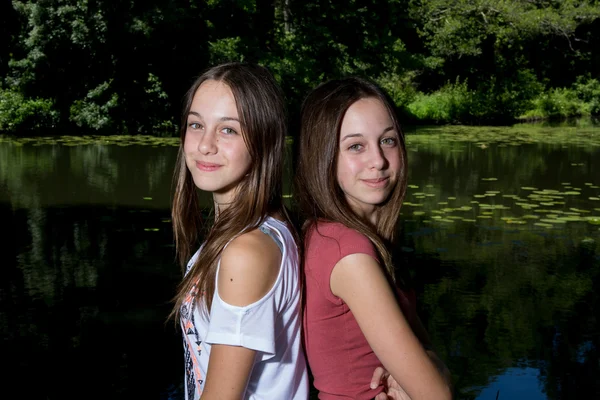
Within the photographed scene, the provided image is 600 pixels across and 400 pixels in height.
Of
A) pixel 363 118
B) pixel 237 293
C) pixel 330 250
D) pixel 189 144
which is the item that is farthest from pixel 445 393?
pixel 189 144

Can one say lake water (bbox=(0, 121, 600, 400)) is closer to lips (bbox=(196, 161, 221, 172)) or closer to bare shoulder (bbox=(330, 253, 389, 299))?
bare shoulder (bbox=(330, 253, 389, 299))

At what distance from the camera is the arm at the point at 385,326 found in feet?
4.58

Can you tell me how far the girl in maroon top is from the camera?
141 cm

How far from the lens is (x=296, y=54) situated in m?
19.7

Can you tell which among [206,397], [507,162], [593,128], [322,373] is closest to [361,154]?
[322,373]

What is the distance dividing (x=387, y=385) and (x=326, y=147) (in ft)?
1.66

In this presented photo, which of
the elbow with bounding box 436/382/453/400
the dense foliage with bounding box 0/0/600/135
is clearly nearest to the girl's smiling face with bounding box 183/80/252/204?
the elbow with bounding box 436/382/453/400

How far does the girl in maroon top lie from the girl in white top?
0.06 meters

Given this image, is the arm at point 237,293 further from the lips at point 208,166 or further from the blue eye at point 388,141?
the blue eye at point 388,141

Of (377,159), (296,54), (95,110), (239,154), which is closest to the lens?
(239,154)

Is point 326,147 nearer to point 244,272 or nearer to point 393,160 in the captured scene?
point 393,160

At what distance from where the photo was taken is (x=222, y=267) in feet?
4.30

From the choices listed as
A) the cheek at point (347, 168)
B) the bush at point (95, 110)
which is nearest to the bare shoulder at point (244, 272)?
the cheek at point (347, 168)

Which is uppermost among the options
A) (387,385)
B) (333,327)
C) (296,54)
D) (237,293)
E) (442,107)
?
(296,54)
